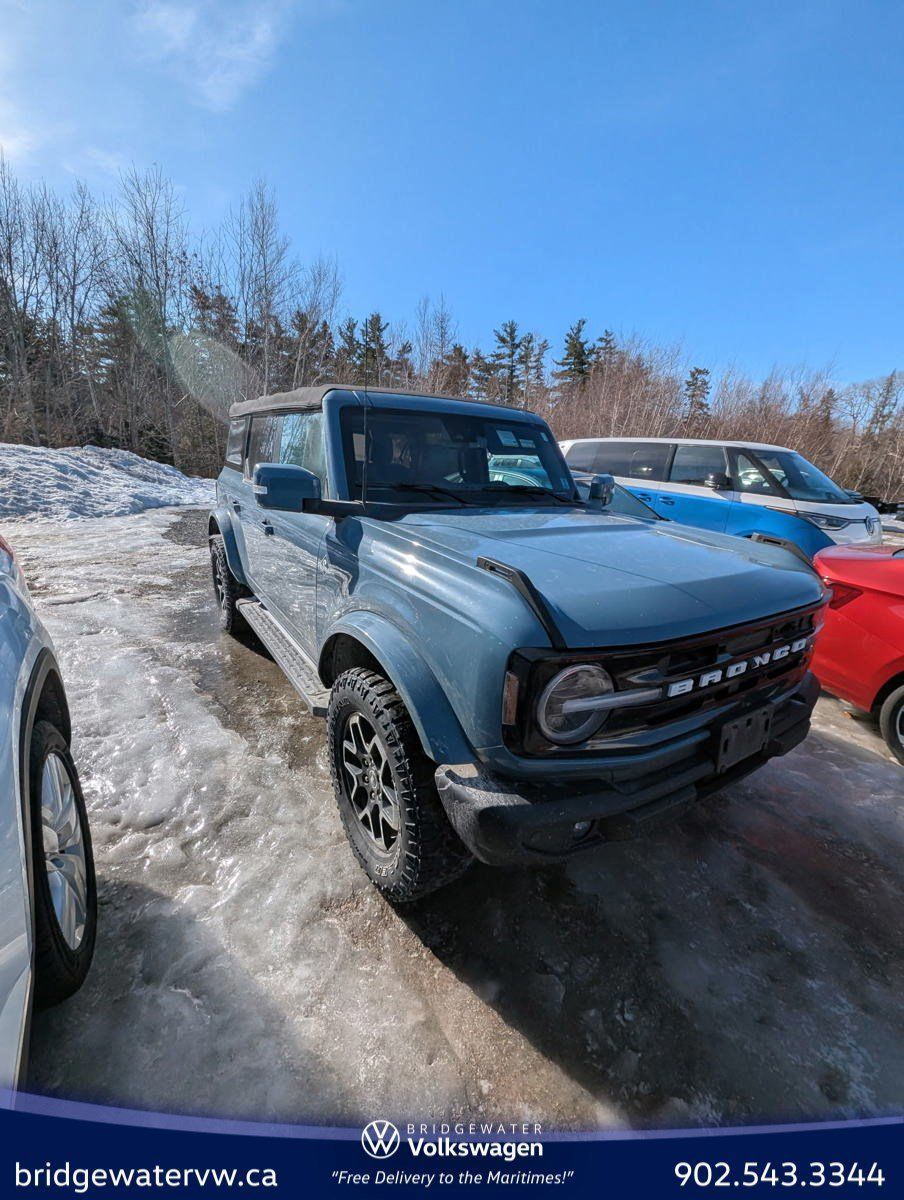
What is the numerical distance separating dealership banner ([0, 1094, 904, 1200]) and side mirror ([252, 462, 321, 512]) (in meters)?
2.02

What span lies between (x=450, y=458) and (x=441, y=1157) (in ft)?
9.29

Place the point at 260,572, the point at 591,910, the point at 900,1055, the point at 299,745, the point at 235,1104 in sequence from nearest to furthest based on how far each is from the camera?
the point at 235,1104
the point at 900,1055
the point at 591,910
the point at 299,745
the point at 260,572

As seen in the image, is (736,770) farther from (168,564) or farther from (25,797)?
(168,564)

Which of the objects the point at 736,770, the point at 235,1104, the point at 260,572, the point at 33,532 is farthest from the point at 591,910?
the point at 33,532

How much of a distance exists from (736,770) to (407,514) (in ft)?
5.83

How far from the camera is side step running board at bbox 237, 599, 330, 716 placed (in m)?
2.57

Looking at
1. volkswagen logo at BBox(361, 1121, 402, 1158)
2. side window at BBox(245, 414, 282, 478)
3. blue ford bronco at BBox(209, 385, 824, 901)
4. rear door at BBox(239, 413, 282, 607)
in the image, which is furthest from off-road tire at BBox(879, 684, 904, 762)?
side window at BBox(245, 414, 282, 478)

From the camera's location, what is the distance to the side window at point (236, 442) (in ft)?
15.0

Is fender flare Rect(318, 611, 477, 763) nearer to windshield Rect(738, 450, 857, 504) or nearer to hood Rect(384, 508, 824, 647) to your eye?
hood Rect(384, 508, 824, 647)

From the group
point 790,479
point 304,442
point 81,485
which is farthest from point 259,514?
point 81,485

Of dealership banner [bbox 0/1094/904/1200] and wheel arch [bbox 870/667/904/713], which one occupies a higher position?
wheel arch [bbox 870/667/904/713]

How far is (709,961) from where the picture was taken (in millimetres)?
1990

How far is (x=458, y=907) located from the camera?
7.20 feet

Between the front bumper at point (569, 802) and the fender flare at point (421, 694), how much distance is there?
7 centimetres
